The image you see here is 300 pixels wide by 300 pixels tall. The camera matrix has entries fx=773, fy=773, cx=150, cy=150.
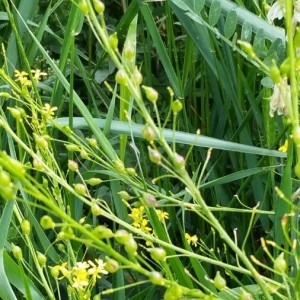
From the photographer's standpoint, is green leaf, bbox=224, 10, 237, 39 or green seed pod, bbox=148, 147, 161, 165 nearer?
green seed pod, bbox=148, 147, 161, 165

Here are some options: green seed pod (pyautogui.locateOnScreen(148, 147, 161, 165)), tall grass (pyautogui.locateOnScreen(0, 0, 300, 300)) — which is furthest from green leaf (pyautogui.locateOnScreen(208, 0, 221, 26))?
green seed pod (pyautogui.locateOnScreen(148, 147, 161, 165))

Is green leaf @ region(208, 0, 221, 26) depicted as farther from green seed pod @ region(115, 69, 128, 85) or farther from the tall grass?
green seed pod @ region(115, 69, 128, 85)

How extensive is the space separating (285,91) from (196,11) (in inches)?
19.0

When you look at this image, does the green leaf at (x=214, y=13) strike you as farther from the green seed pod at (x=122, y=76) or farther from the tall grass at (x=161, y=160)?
the green seed pod at (x=122, y=76)

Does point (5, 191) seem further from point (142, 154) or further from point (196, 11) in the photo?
point (142, 154)

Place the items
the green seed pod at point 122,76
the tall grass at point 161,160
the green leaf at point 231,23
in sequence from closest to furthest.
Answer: the green seed pod at point 122,76
the tall grass at point 161,160
the green leaf at point 231,23

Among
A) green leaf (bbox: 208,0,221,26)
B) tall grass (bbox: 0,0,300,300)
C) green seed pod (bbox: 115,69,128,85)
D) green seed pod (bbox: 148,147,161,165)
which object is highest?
green seed pod (bbox: 115,69,128,85)

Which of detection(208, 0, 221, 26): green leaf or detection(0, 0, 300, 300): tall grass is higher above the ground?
detection(208, 0, 221, 26): green leaf

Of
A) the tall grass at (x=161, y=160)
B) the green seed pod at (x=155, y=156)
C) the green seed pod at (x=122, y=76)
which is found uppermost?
the green seed pod at (x=122, y=76)

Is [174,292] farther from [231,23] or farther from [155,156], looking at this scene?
[231,23]

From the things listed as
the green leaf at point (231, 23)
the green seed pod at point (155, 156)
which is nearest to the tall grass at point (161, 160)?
the green leaf at point (231, 23)

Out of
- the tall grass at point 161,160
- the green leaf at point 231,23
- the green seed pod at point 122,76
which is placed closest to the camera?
the green seed pod at point 122,76

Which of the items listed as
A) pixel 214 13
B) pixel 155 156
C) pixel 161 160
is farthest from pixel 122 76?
pixel 214 13

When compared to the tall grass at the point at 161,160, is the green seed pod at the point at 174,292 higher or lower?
higher
